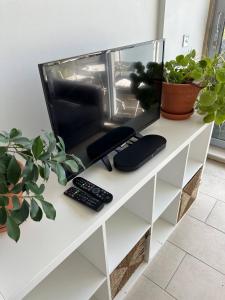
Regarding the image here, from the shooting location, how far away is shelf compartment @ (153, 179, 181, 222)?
4.08ft

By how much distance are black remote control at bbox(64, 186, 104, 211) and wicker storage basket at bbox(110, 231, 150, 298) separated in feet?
1.42

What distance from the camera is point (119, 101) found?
1.00m

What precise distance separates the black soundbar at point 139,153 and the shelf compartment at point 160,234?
68cm

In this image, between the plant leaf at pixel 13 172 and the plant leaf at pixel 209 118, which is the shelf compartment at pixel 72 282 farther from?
the plant leaf at pixel 209 118

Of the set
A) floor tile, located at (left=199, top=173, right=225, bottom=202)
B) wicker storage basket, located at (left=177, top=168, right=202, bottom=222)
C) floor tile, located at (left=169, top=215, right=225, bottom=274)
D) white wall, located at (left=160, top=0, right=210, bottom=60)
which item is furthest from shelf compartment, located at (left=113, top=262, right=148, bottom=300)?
white wall, located at (left=160, top=0, right=210, bottom=60)

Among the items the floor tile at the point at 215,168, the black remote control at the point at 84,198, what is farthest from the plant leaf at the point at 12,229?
the floor tile at the point at 215,168

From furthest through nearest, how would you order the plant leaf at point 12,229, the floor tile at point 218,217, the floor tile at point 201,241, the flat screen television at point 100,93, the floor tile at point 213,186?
1. the floor tile at point 213,186
2. the floor tile at point 218,217
3. the floor tile at point 201,241
4. the flat screen television at point 100,93
5. the plant leaf at point 12,229

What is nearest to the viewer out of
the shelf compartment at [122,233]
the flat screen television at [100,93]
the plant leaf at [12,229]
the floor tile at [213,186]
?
the plant leaf at [12,229]

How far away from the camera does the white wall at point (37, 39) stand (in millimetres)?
785

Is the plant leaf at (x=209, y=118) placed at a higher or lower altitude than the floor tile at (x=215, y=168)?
higher

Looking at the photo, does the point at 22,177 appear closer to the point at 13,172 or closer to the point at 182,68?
the point at 13,172

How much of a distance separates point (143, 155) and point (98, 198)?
0.32m

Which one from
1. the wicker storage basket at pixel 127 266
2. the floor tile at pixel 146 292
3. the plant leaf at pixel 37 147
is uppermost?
the plant leaf at pixel 37 147

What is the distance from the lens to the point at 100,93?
885 mm
